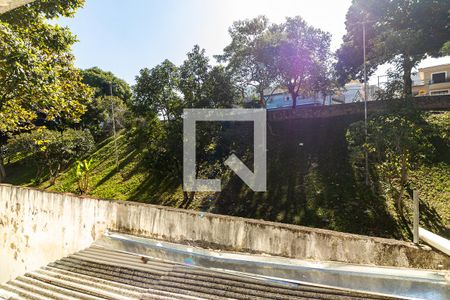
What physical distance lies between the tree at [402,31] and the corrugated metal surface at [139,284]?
14612 mm

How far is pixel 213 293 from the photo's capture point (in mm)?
2559

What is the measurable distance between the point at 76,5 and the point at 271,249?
7.68 meters

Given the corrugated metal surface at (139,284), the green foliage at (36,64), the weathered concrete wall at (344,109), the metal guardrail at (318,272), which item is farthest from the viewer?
the weathered concrete wall at (344,109)

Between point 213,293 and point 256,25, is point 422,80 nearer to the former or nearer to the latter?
point 256,25

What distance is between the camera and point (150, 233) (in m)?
3.99

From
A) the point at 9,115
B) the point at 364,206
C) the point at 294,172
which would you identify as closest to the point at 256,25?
the point at 294,172

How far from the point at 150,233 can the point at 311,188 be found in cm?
890

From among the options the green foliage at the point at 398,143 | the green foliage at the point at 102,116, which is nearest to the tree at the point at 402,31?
the green foliage at the point at 398,143

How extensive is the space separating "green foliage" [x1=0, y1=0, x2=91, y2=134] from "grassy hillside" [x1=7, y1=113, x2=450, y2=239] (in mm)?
6569

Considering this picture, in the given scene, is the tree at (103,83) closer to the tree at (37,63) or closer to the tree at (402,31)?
the tree at (37,63)

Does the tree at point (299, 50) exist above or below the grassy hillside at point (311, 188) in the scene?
above

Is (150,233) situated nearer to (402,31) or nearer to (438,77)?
(402,31)

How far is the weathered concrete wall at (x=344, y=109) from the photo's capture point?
46.3ft

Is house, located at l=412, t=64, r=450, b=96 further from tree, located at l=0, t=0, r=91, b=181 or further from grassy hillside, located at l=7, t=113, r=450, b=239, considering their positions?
tree, located at l=0, t=0, r=91, b=181
